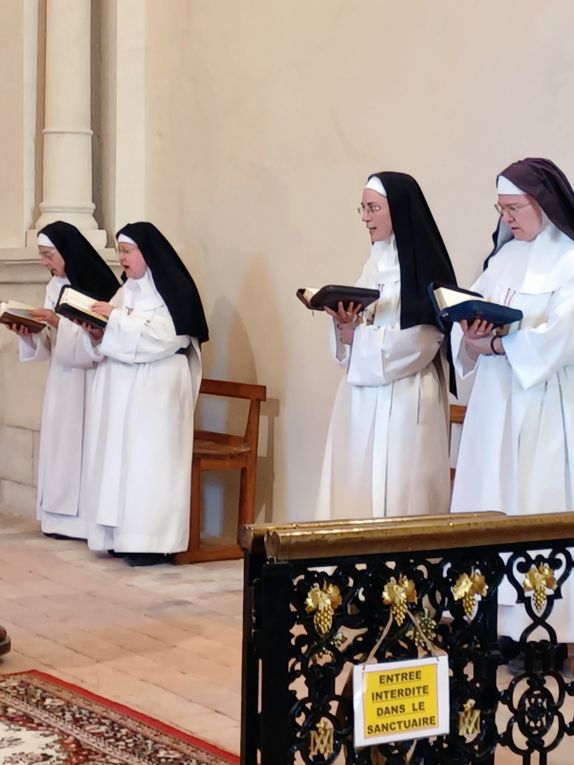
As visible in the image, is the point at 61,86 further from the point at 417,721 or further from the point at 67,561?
the point at 417,721

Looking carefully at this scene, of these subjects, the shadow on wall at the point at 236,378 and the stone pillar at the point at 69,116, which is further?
the stone pillar at the point at 69,116

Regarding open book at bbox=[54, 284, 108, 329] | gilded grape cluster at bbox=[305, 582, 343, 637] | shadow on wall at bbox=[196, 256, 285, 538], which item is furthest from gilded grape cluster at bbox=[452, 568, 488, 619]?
shadow on wall at bbox=[196, 256, 285, 538]

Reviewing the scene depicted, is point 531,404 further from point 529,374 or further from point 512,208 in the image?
point 512,208

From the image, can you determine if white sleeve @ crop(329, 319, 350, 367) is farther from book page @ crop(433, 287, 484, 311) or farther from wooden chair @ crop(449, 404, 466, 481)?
book page @ crop(433, 287, 484, 311)

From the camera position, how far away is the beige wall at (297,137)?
644 cm

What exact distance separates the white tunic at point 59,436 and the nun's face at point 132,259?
0.90m

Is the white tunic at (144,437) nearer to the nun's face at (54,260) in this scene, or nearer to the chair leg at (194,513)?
the chair leg at (194,513)

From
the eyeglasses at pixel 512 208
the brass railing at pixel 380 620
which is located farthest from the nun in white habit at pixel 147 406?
the brass railing at pixel 380 620

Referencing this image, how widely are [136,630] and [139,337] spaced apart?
1.97m

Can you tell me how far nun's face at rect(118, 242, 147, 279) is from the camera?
7.40m

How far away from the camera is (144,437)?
24.2ft

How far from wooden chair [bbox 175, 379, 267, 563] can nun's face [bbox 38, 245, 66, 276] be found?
4.08ft

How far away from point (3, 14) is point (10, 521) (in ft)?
11.9

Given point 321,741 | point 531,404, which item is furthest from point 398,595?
point 531,404
